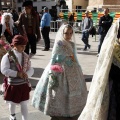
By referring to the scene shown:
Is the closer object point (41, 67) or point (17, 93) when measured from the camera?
point (17, 93)

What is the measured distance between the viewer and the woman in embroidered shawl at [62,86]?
4730 millimetres

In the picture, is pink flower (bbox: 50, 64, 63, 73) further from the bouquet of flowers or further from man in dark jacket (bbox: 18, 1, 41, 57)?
man in dark jacket (bbox: 18, 1, 41, 57)

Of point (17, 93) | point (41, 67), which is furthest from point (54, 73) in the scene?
point (41, 67)

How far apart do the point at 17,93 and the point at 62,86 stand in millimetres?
682

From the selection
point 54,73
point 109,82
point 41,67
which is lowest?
point 41,67

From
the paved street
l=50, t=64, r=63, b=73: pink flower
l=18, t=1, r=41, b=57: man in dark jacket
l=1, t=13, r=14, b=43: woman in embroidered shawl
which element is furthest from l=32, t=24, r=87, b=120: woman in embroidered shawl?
l=18, t=1, r=41, b=57: man in dark jacket

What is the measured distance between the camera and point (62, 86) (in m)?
4.75

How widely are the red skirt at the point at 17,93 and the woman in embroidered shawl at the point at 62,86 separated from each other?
409 mm

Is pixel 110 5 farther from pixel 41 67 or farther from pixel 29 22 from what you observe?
pixel 29 22

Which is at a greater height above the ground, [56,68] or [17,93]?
[56,68]

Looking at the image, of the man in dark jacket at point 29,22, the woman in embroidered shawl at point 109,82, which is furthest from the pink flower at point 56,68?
the man in dark jacket at point 29,22

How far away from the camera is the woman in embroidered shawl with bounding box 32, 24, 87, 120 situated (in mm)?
4730

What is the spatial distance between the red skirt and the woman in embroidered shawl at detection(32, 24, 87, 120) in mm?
409

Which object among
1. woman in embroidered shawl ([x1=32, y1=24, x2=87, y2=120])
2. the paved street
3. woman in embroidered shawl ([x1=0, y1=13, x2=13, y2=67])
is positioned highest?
woman in embroidered shawl ([x1=0, y1=13, x2=13, y2=67])
